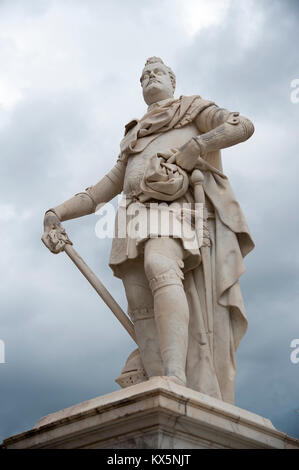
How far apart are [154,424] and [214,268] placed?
→ 2287 millimetres

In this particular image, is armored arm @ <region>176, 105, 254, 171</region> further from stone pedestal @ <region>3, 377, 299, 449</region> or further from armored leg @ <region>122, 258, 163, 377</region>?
stone pedestal @ <region>3, 377, 299, 449</region>

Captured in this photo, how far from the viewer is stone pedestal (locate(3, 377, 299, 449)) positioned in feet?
16.7

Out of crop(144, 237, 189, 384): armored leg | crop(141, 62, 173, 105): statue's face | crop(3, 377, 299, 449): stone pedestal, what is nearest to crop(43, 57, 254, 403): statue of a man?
crop(144, 237, 189, 384): armored leg

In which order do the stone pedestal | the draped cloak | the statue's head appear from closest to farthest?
the stone pedestal → the draped cloak → the statue's head

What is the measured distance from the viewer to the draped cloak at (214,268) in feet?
21.8

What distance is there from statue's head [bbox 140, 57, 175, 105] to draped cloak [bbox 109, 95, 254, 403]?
1.14 feet

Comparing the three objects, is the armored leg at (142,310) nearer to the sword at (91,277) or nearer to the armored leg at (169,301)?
the sword at (91,277)

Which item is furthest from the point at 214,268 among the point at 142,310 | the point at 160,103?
the point at 160,103

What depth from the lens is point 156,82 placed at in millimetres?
8070

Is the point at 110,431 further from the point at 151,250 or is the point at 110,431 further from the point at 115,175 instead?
the point at 115,175

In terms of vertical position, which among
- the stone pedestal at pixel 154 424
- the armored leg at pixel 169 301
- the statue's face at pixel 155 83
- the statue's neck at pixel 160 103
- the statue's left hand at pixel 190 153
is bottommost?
the stone pedestal at pixel 154 424

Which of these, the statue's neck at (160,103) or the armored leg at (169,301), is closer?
the armored leg at (169,301)

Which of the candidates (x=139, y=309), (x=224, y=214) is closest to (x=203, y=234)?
(x=224, y=214)

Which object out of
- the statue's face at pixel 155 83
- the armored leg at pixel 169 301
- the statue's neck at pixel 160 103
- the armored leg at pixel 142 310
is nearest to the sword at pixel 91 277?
the armored leg at pixel 142 310
